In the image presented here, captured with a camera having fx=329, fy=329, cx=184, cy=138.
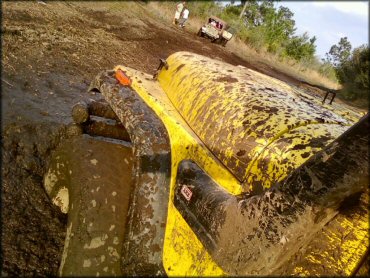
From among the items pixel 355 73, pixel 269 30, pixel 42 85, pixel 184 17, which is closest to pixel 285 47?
pixel 269 30

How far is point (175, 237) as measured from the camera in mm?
1583

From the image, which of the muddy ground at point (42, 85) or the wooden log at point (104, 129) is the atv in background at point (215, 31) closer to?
the muddy ground at point (42, 85)

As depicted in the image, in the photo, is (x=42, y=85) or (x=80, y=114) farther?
(x=42, y=85)

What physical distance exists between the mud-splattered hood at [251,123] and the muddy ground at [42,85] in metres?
0.92

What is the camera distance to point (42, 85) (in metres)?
4.46

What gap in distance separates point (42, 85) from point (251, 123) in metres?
3.66

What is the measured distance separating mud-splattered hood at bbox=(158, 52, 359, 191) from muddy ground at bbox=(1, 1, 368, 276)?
3.03 feet

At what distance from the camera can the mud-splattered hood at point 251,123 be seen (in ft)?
4.77

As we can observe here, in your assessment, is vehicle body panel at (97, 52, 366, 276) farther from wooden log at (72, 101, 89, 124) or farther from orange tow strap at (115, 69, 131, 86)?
wooden log at (72, 101, 89, 124)

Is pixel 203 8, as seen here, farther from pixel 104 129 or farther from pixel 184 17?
pixel 104 129

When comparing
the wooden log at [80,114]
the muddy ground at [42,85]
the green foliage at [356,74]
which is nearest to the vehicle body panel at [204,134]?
the wooden log at [80,114]

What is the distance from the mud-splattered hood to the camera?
145 centimetres

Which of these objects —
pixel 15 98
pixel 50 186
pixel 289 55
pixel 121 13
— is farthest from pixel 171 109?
pixel 289 55

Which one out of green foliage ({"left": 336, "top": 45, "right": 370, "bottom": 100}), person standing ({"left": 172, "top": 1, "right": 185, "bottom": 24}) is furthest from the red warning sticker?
green foliage ({"left": 336, "top": 45, "right": 370, "bottom": 100})
